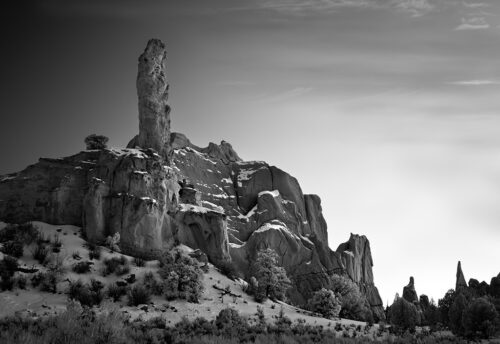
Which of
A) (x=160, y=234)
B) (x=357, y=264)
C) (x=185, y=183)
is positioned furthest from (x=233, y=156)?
(x=160, y=234)

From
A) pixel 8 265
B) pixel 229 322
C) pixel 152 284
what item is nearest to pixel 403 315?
pixel 229 322

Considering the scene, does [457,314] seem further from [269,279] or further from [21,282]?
[21,282]

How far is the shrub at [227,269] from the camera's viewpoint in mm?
56188

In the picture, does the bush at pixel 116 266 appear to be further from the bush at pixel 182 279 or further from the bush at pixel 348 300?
the bush at pixel 348 300

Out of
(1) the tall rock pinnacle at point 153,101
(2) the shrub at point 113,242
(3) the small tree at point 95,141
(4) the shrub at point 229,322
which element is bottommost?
(4) the shrub at point 229,322

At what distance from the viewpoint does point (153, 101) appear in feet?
205

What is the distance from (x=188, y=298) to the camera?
4431 cm

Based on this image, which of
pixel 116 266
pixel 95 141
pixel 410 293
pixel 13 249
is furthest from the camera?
pixel 410 293

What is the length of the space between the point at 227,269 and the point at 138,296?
17914 millimetres

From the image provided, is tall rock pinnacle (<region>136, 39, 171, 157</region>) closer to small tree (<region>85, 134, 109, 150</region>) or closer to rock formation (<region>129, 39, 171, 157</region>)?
rock formation (<region>129, 39, 171, 157</region>)

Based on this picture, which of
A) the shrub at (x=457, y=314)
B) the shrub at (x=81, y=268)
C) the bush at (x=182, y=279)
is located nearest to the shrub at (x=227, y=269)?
the bush at (x=182, y=279)

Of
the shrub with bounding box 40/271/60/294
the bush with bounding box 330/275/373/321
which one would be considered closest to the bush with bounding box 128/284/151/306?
the shrub with bounding box 40/271/60/294

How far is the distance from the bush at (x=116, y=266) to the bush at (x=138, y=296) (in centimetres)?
402

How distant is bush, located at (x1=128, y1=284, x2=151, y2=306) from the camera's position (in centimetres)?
4062
